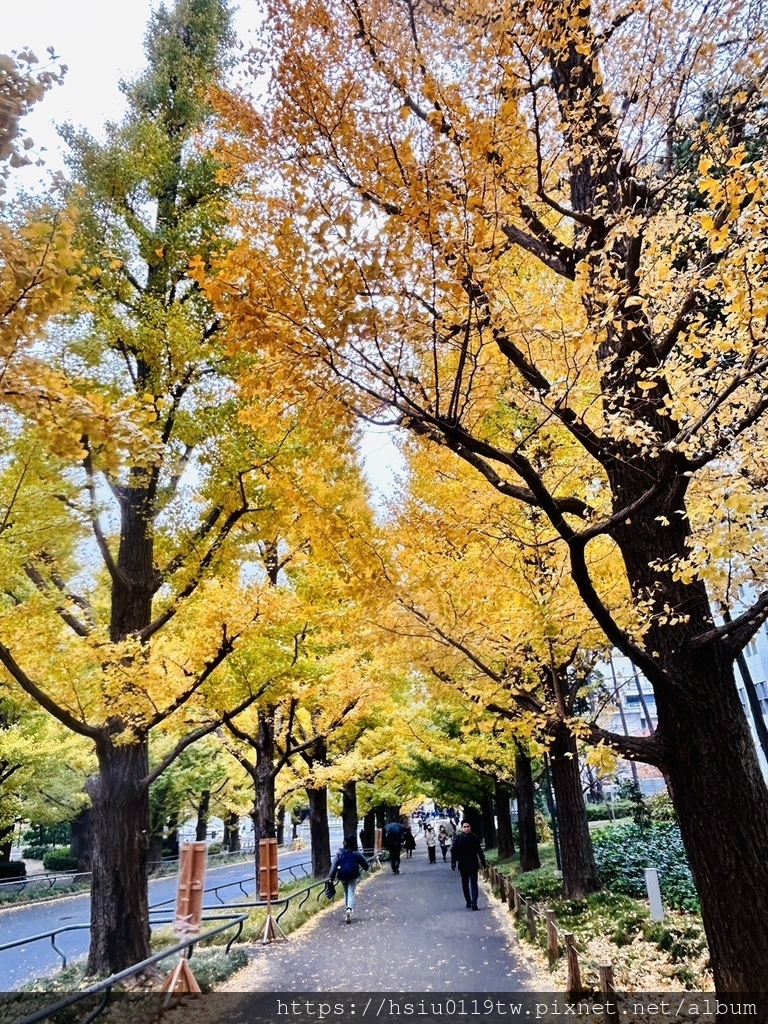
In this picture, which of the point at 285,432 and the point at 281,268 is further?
the point at 285,432

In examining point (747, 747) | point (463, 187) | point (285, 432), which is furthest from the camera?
point (285, 432)

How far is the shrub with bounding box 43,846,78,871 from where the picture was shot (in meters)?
29.8

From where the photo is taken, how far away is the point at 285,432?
7496 mm

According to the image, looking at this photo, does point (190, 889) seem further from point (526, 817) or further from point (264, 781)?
point (526, 817)

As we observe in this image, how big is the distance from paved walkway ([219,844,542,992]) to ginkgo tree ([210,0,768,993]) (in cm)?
442

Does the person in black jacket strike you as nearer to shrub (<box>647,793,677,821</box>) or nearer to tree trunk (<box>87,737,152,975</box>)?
tree trunk (<box>87,737,152,975</box>)

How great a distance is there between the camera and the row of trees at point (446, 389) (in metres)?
3.30

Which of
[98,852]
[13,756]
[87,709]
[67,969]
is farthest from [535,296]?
[13,756]

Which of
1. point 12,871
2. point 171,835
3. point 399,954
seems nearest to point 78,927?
point 399,954

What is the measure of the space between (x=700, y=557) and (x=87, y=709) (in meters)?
7.21

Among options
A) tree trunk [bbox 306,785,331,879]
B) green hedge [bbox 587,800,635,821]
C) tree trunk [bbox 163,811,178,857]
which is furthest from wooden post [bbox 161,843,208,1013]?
green hedge [bbox 587,800,635,821]

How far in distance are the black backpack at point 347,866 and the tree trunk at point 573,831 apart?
3.76 meters

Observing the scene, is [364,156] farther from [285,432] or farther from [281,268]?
[285,432]

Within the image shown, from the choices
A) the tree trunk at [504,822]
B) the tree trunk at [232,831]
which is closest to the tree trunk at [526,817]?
the tree trunk at [504,822]
